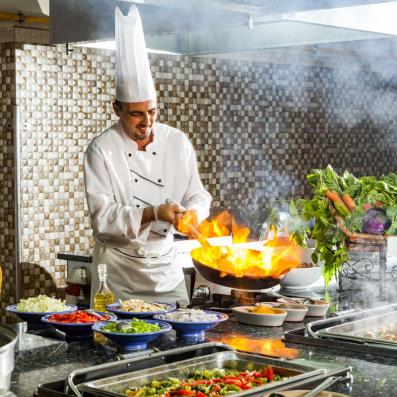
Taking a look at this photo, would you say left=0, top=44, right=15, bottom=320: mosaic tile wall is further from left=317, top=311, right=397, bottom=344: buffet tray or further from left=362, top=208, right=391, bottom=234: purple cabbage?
left=317, top=311, right=397, bottom=344: buffet tray

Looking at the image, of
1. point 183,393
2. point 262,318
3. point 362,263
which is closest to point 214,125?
point 362,263

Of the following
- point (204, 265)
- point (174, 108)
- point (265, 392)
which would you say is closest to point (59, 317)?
point (204, 265)

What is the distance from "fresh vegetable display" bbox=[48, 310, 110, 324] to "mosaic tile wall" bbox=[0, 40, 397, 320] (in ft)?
8.52

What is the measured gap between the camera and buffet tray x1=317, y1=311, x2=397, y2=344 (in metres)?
2.79

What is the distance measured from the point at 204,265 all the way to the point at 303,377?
0.79m

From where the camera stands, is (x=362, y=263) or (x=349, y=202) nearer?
(x=349, y=202)

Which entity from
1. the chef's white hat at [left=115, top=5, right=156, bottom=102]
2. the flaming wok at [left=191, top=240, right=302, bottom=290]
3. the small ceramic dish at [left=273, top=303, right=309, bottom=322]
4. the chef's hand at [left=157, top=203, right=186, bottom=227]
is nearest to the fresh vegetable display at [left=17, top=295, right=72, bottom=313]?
the flaming wok at [left=191, top=240, right=302, bottom=290]

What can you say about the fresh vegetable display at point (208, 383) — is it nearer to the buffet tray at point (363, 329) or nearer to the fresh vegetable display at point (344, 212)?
the buffet tray at point (363, 329)

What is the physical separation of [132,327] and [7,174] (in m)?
3.01

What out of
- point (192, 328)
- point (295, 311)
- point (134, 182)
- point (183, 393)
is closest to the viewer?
point (183, 393)

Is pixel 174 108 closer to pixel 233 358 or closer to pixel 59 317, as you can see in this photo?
pixel 59 317

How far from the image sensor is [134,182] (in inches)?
167

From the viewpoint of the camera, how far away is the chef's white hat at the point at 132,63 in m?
4.09

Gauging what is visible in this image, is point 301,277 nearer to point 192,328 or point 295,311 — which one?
point 295,311
